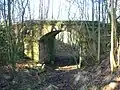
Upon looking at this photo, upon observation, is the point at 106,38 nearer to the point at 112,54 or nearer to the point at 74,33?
the point at 74,33

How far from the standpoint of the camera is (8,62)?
34.0 ft

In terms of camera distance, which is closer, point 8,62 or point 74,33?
point 8,62

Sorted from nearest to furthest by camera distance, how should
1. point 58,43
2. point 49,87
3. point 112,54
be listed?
point 112,54 → point 49,87 → point 58,43

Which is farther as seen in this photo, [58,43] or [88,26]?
[58,43]

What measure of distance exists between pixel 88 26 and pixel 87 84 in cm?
392

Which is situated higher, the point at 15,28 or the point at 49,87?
the point at 15,28

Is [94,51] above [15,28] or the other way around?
the other way around

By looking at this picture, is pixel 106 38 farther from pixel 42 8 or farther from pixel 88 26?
pixel 42 8

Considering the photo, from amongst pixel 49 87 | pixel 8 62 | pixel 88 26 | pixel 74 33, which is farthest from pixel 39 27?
pixel 49 87

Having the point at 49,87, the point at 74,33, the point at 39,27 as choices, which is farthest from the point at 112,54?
the point at 39,27

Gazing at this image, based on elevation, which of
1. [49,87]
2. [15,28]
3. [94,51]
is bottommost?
[49,87]

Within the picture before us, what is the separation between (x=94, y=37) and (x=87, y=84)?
372 cm

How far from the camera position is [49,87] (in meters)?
8.81

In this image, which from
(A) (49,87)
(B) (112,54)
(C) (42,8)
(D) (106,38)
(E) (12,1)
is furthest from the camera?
(C) (42,8)
